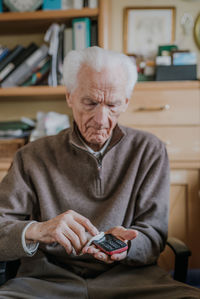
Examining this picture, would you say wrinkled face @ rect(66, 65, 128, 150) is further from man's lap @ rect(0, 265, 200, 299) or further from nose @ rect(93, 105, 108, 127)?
man's lap @ rect(0, 265, 200, 299)

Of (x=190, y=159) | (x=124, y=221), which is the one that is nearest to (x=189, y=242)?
(x=190, y=159)

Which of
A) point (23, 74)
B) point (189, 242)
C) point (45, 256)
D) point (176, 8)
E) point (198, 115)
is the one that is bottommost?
point (189, 242)

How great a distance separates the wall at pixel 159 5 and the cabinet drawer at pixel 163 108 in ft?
1.82

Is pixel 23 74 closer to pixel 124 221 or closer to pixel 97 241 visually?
pixel 124 221

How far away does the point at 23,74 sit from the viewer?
2148 millimetres

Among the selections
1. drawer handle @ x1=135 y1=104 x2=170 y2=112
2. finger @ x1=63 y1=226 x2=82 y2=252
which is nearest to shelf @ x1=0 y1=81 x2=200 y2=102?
drawer handle @ x1=135 y1=104 x2=170 y2=112

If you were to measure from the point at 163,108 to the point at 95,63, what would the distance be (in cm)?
80

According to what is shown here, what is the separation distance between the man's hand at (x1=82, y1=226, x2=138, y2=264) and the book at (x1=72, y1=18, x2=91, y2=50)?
53.3 inches

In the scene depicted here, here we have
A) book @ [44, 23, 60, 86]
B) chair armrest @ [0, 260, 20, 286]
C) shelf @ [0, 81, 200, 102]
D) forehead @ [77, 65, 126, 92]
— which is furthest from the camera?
book @ [44, 23, 60, 86]

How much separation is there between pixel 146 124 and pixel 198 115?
30 centimetres

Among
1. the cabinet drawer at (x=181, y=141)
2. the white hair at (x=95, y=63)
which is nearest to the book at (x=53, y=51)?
the cabinet drawer at (x=181, y=141)

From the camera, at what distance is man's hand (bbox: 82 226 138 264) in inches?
39.6

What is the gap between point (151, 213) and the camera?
124 cm

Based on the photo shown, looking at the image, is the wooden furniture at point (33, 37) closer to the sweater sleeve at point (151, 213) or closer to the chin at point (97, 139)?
the chin at point (97, 139)
